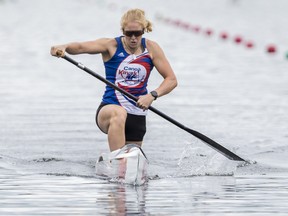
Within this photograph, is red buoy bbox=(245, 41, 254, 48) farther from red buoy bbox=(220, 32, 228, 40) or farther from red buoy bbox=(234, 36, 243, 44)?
red buoy bbox=(220, 32, 228, 40)

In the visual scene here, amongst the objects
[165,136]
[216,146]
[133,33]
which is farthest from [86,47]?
[165,136]

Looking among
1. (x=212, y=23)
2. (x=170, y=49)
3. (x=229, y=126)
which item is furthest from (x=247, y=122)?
(x=212, y=23)

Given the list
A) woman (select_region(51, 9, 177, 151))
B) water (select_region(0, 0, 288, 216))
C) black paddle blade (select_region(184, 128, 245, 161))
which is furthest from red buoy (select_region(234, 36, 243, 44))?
woman (select_region(51, 9, 177, 151))

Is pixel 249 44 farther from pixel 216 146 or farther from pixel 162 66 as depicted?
pixel 162 66

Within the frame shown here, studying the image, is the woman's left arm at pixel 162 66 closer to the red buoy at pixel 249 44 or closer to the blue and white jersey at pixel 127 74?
the blue and white jersey at pixel 127 74

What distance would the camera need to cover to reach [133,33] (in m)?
11.3

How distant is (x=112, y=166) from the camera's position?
11086mm

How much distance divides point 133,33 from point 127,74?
0.43 m

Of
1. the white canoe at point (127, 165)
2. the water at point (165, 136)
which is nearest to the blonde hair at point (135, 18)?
the white canoe at point (127, 165)

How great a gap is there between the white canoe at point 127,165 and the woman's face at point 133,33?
92 centimetres

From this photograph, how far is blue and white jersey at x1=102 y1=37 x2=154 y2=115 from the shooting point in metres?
11.6

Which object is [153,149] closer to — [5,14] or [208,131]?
[208,131]

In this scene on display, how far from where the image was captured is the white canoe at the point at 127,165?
10.8 m

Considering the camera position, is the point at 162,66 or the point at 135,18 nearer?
the point at 135,18
